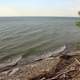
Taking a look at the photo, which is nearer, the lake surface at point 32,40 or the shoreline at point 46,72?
the shoreline at point 46,72

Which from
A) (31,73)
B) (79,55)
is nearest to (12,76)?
(31,73)

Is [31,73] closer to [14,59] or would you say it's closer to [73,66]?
[73,66]

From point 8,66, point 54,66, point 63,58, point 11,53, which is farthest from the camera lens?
point 11,53

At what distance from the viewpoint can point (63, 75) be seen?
1141cm

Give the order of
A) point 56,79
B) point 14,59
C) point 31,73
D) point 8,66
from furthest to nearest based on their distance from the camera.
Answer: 1. point 14,59
2. point 8,66
3. point 31,73
4. point 56,79

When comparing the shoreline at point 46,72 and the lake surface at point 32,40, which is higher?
the shoreline at point 46,72

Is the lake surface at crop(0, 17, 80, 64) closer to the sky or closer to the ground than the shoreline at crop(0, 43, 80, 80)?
closer to the ground

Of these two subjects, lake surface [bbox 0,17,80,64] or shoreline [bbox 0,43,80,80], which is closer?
shoreline [bbox 0,43,80,80]

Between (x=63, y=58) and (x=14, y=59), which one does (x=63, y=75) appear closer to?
(x=63, y=58)

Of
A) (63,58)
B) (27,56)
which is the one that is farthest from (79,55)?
(27,56)

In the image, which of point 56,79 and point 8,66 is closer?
point 56,79

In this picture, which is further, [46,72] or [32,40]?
[32,40]

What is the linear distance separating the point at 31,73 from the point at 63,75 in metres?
2.08

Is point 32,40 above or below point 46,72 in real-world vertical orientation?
below
